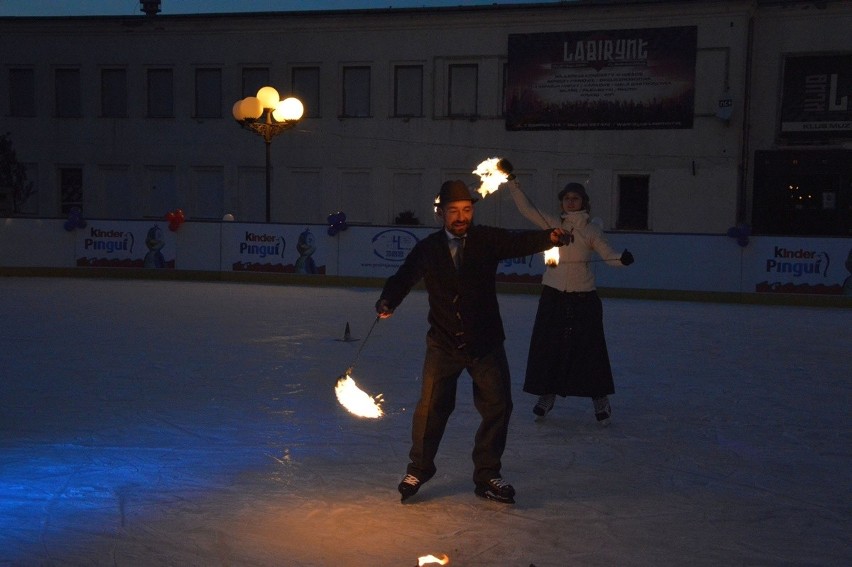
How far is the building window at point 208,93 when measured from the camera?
105 ft

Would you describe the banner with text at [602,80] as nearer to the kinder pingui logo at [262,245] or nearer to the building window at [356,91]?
the building window at [356,91]

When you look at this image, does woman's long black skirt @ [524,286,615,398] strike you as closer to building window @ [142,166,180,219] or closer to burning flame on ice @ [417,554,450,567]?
burning flame on ice @ [417,554,450,567]

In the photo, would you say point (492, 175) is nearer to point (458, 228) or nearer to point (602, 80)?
point (458, 228)

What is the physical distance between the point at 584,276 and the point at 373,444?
Answer: 1.97 meters

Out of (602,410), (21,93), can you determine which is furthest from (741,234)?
(21,93)

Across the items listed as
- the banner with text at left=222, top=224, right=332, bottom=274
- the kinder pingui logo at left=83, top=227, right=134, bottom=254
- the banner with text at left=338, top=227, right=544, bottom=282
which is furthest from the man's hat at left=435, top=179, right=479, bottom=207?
the kinder pingui logo at left=83, top=227, right=134, bottom=254

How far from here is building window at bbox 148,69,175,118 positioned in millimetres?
32562

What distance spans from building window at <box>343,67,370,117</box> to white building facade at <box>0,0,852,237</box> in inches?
2.6

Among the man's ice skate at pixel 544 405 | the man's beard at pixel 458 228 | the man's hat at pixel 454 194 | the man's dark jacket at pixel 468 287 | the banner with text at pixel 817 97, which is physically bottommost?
the man's ice skate at pixel 544 405

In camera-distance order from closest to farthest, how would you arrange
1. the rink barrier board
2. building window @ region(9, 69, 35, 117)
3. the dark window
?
the rink barrier board, the dark window, building window @ region(9, 69, 35, 117)

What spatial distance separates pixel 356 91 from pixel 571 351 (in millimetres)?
25252

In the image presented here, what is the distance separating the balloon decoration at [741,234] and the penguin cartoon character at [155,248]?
38.8ft

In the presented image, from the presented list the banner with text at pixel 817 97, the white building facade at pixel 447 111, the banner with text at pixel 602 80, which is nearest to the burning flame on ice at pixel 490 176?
the white building facade at pixel 447 111

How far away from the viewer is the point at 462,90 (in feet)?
99.5
